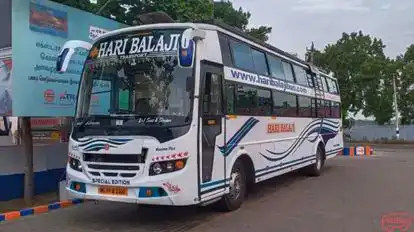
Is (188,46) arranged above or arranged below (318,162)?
above

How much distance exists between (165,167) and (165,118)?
74cm

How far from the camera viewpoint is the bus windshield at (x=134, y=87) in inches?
295

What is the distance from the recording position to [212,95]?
8141mm

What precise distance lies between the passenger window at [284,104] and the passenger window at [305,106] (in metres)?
0.50

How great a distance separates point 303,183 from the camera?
43.5 ft

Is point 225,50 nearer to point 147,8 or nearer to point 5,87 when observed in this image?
point 5,87

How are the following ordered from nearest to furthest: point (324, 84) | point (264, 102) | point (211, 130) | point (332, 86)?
point (211, 130), point (264, 102), point (324, 84), point (332, 86)

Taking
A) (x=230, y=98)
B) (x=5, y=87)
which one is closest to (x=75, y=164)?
(x=230, y=98)

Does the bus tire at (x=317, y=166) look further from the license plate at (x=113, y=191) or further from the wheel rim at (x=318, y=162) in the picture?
the license plate at (x=113, y=191)

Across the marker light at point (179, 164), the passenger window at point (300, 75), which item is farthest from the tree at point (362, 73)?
the marker light at point (179, 164)

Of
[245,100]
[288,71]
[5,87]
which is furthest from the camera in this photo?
[288,71]

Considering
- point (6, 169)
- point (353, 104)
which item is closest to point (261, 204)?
point (6, 169)

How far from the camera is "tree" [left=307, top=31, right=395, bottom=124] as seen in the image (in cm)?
4200

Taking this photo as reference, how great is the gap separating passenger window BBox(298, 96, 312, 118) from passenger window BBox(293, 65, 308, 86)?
464mm
